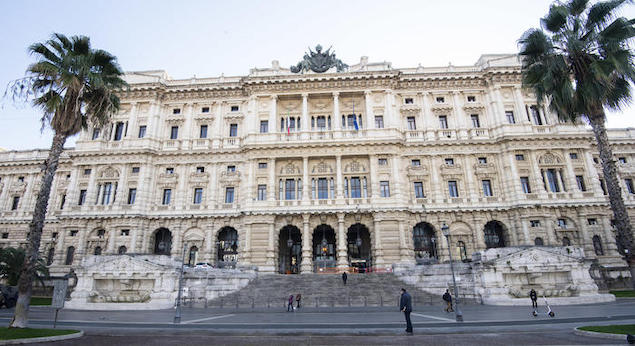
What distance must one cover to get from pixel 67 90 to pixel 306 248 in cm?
2313

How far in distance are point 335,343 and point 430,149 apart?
30.4m

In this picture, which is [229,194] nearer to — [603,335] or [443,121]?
[443,121]

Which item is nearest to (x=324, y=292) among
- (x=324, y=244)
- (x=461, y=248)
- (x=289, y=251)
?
(x=324, y=244)

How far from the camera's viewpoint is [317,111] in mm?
39500

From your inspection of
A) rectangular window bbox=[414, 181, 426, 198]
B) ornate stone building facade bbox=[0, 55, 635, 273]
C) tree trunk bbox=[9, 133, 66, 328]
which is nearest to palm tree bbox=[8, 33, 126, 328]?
tree trunk bbox=[9, 133, 66, 328]

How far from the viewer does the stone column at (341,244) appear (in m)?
32.4

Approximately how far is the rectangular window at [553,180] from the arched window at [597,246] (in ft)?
18.2

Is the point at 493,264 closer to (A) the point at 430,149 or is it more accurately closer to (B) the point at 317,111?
(A) the point at 430,149

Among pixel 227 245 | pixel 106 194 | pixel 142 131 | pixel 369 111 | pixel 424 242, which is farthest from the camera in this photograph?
pixel 142 131

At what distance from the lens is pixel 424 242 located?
3584cm

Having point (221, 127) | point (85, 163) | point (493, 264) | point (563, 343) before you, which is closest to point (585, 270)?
point (493, 264)

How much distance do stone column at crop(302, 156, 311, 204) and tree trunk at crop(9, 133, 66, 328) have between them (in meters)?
21.8

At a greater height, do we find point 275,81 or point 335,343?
point 275,81

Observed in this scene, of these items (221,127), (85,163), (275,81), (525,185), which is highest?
(275,81)
